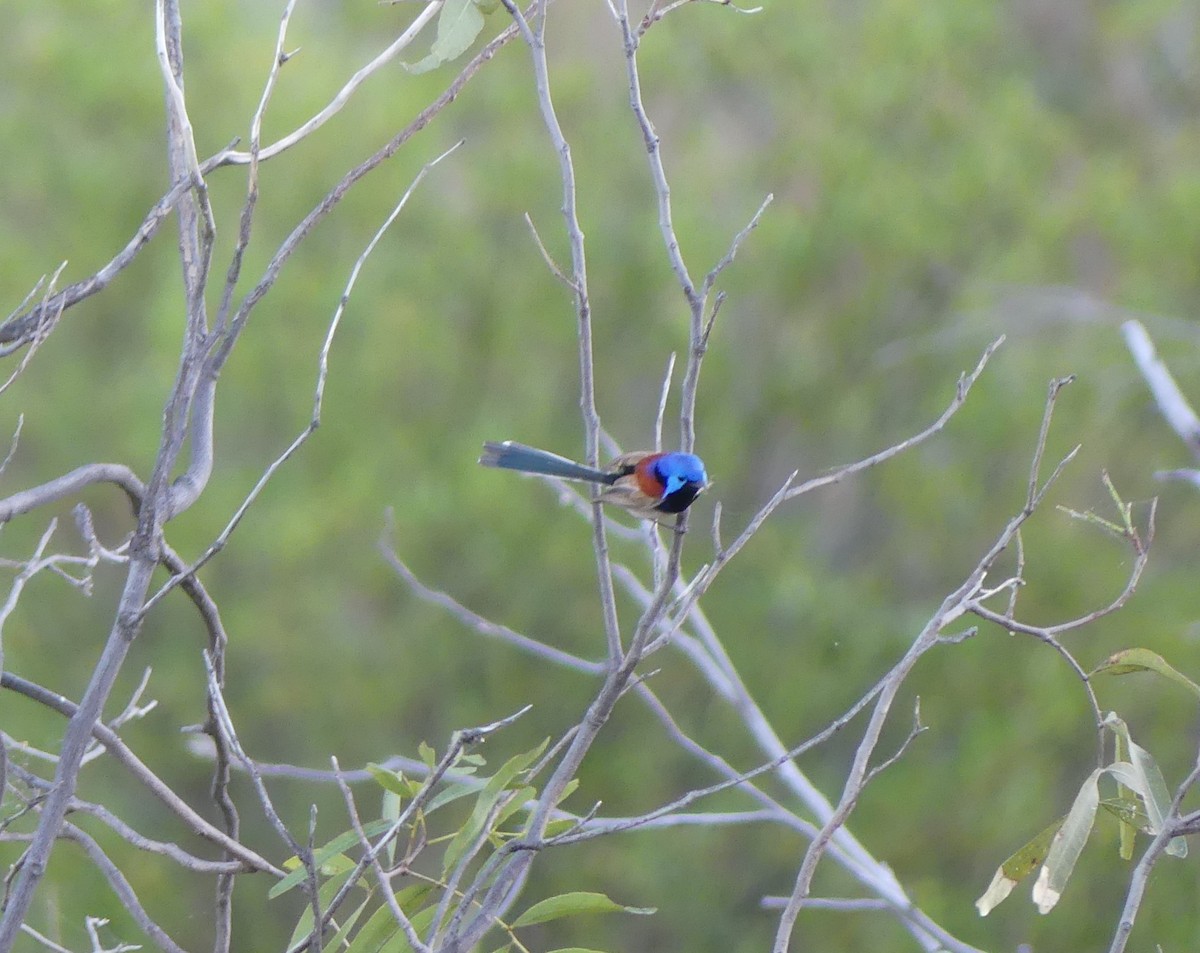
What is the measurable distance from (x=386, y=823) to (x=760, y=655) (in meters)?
5.02

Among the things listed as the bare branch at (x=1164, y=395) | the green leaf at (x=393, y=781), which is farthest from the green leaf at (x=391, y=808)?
the bare branch at (x=1164, y=395)

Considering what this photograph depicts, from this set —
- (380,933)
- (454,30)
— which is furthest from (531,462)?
(380,933)

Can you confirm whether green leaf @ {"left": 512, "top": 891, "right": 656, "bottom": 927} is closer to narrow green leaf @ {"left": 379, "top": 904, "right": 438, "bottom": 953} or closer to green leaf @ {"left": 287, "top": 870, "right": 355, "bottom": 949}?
narrow green leaf @ {"left": 379, "top": 904, "right": 438, "bottom": 953}

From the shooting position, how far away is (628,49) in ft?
6.42

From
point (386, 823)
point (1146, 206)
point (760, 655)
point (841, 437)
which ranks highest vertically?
point (386, 823)

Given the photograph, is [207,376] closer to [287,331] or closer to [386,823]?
[386,823]

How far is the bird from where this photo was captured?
2.82 m

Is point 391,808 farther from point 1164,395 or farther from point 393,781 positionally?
point 1164,395

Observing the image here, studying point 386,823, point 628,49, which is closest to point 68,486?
point 386,823

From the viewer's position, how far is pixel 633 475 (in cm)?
310

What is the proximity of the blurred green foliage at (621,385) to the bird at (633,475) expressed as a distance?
3602 millimetres

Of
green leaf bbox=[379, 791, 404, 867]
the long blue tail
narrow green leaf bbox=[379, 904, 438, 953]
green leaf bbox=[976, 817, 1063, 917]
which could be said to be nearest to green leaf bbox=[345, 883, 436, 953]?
narrow green leaf bbox=[379, 904, 438, 953]

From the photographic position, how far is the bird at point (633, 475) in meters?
2.82

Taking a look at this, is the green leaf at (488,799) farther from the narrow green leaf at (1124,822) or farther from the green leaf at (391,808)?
the narrow green leaf at (1124,822)
